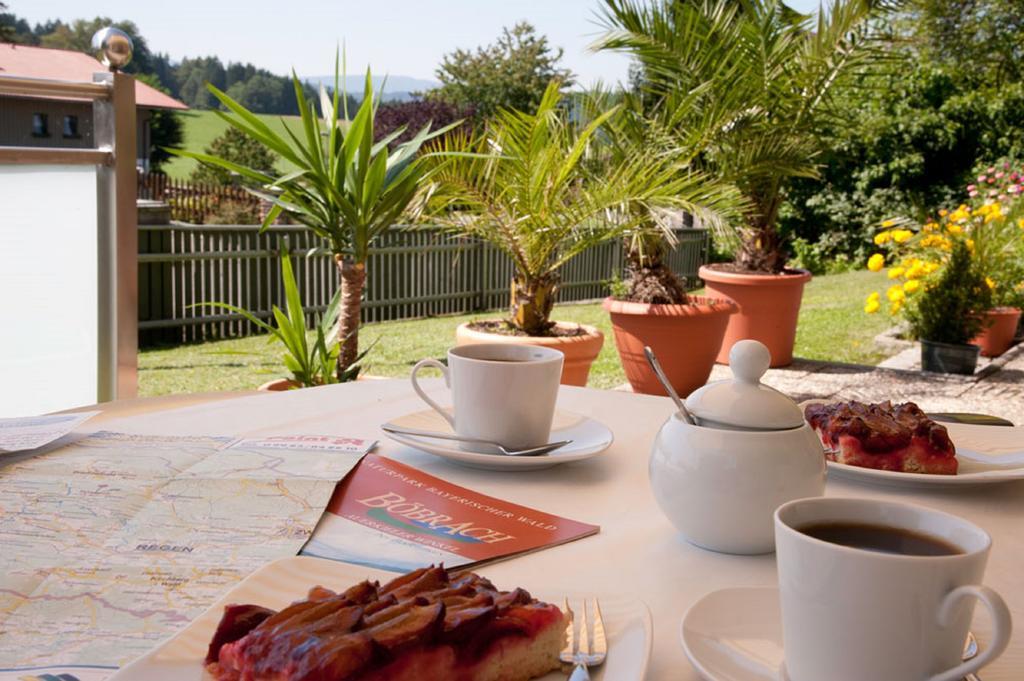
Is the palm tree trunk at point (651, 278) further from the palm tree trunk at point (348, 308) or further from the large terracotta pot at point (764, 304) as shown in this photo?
the palm tree trunk at point (348, 308)

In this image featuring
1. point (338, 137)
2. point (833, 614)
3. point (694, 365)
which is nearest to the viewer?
point (833, 614)

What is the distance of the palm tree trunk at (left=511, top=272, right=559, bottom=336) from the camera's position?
195 inches

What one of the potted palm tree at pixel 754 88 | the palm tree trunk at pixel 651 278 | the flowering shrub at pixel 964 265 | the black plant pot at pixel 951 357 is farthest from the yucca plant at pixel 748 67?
the black plant pot at pixel 951 357

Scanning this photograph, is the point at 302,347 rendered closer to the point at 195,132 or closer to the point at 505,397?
the point at 505,397

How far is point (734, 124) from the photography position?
604 centimetres

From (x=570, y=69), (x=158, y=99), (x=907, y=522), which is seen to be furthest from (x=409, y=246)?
(x=158, y=99)

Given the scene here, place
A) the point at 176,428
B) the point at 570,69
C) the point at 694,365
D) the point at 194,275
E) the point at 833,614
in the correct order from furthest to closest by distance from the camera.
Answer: the point at 570,69, the point at 194,275, the point at 694,365, the point at 176,428, the point at 833,614

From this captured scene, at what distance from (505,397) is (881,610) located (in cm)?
68

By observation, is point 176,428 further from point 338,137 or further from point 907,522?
point 338,137

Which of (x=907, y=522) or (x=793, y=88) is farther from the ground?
(x=793, y=88)

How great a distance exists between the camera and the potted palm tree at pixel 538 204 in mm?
4641

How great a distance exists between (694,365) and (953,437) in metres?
4.25

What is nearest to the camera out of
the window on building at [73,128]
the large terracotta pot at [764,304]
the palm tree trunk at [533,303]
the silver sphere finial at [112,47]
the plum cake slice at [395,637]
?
the plum cake slice at [395,637]

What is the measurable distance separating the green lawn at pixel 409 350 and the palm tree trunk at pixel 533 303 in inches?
45.6
